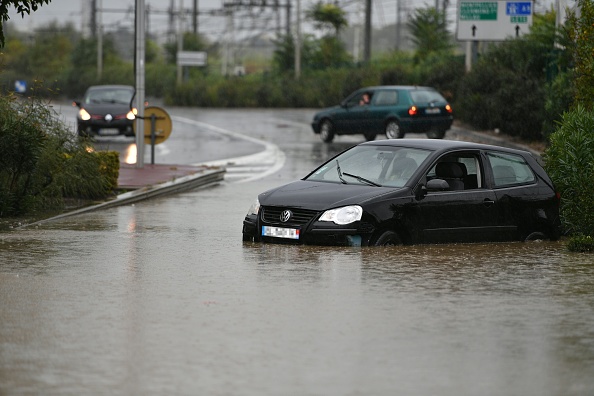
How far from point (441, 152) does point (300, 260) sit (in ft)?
8.43

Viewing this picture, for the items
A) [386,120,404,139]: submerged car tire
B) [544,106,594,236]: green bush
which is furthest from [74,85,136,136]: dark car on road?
[544,106,594,236]: green bush

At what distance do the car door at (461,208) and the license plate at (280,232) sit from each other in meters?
1.32

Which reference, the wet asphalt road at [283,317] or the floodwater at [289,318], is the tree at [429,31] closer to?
the wet asphalt road at [283,317]

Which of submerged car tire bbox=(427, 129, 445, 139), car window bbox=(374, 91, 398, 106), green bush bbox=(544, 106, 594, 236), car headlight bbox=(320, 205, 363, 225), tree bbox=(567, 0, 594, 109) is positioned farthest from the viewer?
car window bbox=(374, 91, 398, 106)

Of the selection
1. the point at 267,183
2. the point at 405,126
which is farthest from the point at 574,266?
the point at 405,126

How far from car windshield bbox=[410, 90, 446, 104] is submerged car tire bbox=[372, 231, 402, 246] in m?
23.5

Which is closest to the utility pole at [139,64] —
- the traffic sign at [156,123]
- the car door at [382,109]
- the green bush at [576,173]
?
the traffic sign at [156,123]

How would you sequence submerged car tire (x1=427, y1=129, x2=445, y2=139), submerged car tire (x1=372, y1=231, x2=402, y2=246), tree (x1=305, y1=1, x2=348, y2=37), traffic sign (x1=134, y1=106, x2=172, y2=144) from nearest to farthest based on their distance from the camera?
submerged car tire (x1=372, y1=231, x2=402, y2=246)
traffic sign (x1=134, y1=106, x2=172, y2=144)
submerged car tire (x1=427, y1=129, x2=445, y2=139)
tree (x1=305, y1=1, x2=348, y2=37)

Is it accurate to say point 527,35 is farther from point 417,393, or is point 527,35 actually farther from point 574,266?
point 417,393

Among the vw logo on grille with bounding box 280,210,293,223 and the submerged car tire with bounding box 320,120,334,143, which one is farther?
the submerged car tire with bounding box 320,120,334,143

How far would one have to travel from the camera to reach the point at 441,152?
14.4m

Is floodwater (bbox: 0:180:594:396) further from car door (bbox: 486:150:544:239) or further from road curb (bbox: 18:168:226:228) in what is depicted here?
road curb (bbox: 18:168:226:228)

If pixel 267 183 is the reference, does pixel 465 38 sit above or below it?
above

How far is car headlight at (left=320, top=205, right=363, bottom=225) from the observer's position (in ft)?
44.1
